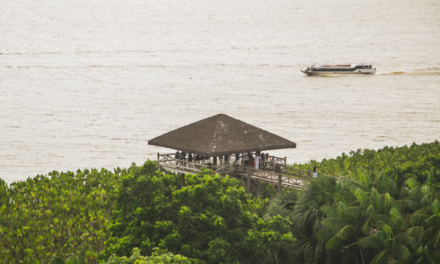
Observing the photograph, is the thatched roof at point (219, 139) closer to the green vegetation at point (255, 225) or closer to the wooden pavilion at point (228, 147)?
the wooden pavilion at point (228, 147)

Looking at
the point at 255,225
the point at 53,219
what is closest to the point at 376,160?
the point at 255,225

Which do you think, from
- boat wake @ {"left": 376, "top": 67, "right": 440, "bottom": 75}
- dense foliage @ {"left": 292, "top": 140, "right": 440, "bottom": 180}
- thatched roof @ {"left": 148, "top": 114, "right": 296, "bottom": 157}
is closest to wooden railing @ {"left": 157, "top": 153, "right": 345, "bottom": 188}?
thatched roof @ {"left": 148, "top": 114, "right": 296, "bottom": 157}

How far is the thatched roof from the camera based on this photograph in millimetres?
27891

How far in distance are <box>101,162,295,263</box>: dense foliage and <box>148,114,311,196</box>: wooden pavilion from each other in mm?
7884

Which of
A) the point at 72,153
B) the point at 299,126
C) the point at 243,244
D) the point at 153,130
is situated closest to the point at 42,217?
the point at 243,244

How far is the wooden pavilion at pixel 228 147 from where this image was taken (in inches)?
1084

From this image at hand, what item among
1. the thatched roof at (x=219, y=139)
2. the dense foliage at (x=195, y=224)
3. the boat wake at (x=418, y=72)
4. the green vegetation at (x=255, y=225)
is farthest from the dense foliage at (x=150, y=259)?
the boat wake at (x=418, y=72)

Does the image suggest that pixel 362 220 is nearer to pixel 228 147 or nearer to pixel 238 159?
pixel 228 147

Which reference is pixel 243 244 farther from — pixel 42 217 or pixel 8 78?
pixel 8 78

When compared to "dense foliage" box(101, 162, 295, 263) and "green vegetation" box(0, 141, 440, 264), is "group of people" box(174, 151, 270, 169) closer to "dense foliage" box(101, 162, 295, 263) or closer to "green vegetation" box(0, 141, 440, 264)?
"green vegetation" box(0, 141, 440, 264)

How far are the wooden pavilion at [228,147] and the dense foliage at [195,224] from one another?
788 centimetres

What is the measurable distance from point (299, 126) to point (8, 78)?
253ft

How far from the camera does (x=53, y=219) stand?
26469 mm

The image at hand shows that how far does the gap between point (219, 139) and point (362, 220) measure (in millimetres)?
10403
